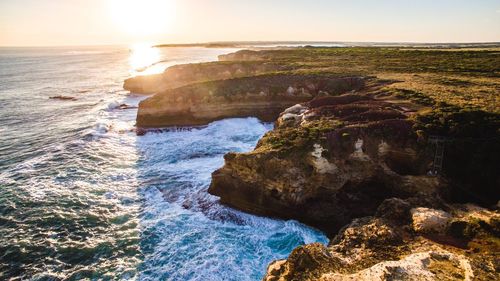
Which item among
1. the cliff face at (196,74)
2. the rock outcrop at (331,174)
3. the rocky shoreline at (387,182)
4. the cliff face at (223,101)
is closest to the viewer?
the rocky shoreline at (387,182)

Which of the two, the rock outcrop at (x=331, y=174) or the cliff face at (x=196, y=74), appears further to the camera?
the cliff face at (x=196, y=74)

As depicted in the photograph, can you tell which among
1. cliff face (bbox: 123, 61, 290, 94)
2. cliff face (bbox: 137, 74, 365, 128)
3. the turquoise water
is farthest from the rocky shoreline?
cliff face (bbox: 123, 61, 290, 94)

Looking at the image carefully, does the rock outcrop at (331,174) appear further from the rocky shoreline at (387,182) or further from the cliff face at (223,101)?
the cliff face at (223,101)

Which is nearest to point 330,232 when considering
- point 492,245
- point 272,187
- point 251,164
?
point 272,187

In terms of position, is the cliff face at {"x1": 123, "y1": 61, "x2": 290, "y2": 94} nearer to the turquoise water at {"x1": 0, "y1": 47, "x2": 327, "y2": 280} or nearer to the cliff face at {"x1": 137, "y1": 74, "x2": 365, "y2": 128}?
the cliff face at {"x1": 137, "y1": 74, "x2": 365, "y2": 128}

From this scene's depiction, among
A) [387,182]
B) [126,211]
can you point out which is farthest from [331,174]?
[126,211]

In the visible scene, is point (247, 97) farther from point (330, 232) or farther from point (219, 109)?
point (330, 232)

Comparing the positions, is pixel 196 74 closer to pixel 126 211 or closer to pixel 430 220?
pixel 126 211

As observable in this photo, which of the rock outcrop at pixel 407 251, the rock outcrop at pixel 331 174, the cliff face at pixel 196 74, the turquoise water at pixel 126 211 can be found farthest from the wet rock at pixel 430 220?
the cliff face at pixel 196 74
